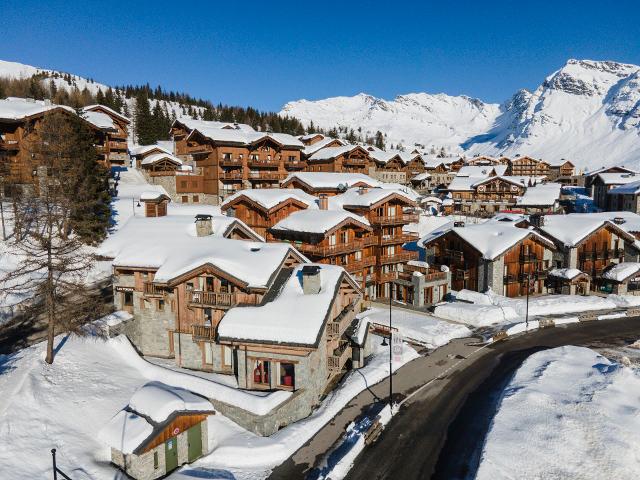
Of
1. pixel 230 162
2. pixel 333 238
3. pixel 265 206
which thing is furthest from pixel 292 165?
pixel 333 238

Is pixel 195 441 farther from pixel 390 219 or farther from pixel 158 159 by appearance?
pixel 158 159

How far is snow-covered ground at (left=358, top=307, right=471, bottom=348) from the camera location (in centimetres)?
3769

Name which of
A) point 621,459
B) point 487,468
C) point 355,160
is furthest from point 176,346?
point 355,160

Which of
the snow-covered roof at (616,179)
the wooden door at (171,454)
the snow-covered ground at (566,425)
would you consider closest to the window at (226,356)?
the wooden door at (171,454)

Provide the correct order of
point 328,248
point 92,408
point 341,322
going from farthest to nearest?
point 328,248 < point 341,322 < point 92,408

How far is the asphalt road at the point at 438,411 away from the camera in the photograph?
2125 centimetres

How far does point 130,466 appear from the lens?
20.2m

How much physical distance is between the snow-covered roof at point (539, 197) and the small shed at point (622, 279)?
37793 millimetres

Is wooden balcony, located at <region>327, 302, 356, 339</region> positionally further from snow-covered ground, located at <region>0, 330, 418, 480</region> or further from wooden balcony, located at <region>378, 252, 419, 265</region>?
wooden balcony, located at <region>378, 252, 419, 265</region>

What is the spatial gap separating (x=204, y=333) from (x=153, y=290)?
15.8 ft

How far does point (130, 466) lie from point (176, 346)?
36.9 ft

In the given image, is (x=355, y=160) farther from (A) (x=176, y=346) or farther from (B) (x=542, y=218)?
(A) (x=176, y=346)

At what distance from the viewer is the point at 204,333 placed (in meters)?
29.5

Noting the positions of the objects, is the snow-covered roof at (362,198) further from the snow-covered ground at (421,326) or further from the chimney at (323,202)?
the snow-covered ground at (421,326)
